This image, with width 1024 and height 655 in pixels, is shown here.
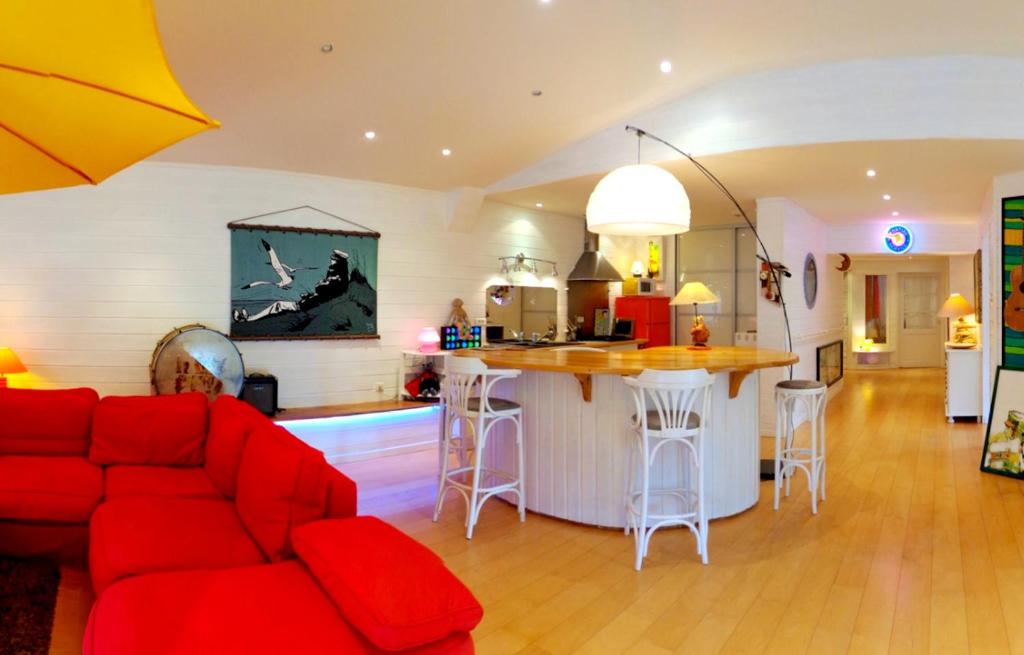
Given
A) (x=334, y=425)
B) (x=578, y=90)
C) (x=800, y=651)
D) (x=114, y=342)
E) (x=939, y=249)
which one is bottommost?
(x=800, y=651)

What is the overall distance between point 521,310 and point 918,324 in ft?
30.1

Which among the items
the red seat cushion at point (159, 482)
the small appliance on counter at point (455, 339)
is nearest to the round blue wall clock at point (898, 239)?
the small appliance on counter at point (455, 339)

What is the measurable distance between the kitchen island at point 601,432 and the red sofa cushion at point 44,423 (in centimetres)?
240

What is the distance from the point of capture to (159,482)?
11.1ft

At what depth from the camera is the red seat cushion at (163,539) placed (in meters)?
2.32

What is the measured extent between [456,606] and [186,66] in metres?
3.83

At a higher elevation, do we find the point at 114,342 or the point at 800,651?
the point at 114,342

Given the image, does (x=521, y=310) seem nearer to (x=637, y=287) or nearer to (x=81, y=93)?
(x=637, y=287)

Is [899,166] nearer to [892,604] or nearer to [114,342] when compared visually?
[892,604]

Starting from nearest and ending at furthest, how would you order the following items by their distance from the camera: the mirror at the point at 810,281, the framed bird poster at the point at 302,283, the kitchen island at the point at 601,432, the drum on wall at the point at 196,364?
the kitchen island at the point at 601,432 < the drum on wall at the point at 196,364 < the framed bird poster at the point at 302,283 < the mirror at the point at 810,281

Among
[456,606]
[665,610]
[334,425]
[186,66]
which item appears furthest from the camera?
[334,425]

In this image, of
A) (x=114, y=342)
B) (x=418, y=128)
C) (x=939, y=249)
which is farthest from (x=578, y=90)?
(x=939, y=249)

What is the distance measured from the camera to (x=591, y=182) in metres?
6.46

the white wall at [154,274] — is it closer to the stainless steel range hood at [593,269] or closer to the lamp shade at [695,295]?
the stainless steel range hood at [593,269]
